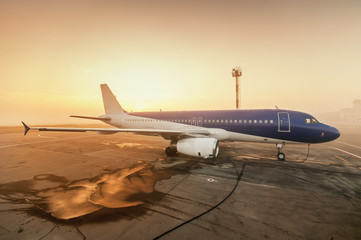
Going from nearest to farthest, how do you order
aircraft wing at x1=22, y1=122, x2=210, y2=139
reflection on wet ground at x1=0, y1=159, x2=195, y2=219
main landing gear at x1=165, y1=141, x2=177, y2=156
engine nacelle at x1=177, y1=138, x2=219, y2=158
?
1. reflection on wet ground at x1=0, y1=159, x2=195, y2=219
2. aircraft wing at x1=22, y1=122, x2=210, y2=139
3. engine nacelle at x1=177, y1=138, x2=219, y2=158
4. main landing gear at x1=165, y1=141, x2=177, y2=156

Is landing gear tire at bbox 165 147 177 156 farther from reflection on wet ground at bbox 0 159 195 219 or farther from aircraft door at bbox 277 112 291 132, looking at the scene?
aircraft door at bbox 277 112 291 132

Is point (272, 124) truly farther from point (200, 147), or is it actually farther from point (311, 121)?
point (200, 147)

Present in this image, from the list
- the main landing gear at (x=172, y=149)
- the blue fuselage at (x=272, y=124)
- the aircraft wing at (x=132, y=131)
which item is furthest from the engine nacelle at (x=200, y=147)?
the blue fuselage at (x=272, y=124)

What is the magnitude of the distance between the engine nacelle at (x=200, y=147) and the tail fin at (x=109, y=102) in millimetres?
12205

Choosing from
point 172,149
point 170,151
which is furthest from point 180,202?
point 170,151

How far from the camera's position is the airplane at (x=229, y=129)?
10.4 m

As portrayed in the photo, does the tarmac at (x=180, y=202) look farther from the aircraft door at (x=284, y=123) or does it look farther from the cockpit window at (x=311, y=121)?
the cockpit window at (x=311, y=121)

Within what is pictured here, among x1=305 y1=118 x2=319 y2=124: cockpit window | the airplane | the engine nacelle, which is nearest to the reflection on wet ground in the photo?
the engine nacelle

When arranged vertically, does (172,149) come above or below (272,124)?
below

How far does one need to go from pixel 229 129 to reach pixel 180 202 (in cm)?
890

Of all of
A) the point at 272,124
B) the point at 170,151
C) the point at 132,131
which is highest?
the point at 272,124

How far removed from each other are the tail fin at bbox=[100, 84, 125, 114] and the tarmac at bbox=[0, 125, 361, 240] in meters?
10.5

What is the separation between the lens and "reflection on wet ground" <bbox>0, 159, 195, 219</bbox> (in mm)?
5375

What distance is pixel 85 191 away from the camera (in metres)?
6.52
